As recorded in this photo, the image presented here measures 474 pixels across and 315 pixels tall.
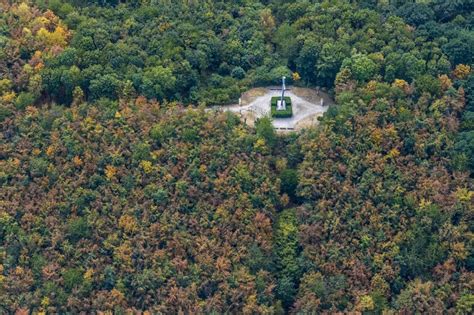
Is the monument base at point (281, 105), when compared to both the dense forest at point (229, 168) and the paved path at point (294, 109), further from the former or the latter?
the dense forest at point (229, 168)

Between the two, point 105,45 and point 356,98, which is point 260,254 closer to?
point 356,98

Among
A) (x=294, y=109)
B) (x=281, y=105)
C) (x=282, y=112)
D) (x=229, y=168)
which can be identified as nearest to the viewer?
(x=229, y=168)

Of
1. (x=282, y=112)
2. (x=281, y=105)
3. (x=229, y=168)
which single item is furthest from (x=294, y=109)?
(x=229, y=168)

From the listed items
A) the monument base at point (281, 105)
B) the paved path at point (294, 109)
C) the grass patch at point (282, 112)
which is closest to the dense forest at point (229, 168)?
the paved path at point (294, 109)

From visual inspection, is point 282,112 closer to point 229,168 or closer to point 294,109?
point 294,109

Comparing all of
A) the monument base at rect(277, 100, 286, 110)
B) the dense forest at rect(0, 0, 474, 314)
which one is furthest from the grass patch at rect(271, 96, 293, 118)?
the dense forest at rect(0, 0, 474, 314)
